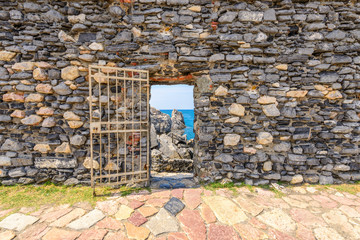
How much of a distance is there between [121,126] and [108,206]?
1.32 metres

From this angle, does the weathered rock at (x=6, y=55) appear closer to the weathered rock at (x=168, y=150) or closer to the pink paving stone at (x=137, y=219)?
the pink paving stone at (x=137, y=219)

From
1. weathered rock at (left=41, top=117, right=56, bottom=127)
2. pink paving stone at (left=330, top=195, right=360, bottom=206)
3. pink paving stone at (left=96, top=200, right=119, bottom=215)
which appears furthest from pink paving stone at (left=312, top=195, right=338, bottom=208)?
weathered rock at (left=41, top=117, right=56, bottom=127)

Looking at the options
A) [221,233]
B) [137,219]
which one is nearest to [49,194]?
[137,219]

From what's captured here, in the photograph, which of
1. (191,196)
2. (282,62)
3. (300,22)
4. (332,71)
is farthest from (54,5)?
(332,71)

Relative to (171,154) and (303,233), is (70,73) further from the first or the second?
(171,154)

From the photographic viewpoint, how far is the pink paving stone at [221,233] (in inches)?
70.1

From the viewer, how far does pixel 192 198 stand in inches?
96.5

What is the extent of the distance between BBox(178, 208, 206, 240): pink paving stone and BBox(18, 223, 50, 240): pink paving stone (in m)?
1.64

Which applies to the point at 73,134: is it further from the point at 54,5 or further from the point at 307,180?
the point at 307,180

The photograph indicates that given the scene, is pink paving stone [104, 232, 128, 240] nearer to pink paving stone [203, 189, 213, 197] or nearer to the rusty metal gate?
the rusty metal gate

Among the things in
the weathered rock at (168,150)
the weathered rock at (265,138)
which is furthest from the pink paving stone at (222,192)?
the weathered rock at (168,150)

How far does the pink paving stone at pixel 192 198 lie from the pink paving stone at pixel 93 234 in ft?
3.78

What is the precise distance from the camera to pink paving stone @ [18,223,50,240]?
1.72 meters

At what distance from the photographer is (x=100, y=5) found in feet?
9.05
